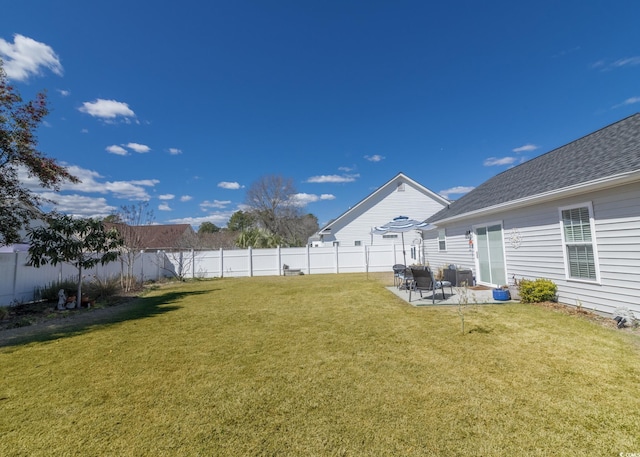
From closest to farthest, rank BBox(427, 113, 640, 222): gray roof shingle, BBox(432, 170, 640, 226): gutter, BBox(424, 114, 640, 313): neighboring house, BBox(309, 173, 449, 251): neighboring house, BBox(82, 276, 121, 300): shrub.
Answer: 1. BBox(432, 170, 640, 226): gutter
2. BBox(424, 114, 640, 313): neighboring house
3. BBox(427, 113, 640, 222): gray roof shingle
4. BBox(82, 276, 121, 300): shrub
5. BBox(309, 173, 449, 251): neighboring house

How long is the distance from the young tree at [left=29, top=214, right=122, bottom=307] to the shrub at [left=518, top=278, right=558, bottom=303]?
12.7m

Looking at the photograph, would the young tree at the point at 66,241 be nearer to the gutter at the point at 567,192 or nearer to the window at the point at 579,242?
the gutter at the point at 567,192

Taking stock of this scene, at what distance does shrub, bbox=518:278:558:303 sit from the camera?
22.6ft

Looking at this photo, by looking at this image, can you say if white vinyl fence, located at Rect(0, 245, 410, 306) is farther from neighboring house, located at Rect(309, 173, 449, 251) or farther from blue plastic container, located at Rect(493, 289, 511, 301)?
blue plastic container, located at Rect(493, 289, 511, 301)

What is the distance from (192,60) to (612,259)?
570 inches

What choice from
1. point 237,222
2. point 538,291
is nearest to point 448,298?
point 538,291

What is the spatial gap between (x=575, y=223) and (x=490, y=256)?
3351 millimetres

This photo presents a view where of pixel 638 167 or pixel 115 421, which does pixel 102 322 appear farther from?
pixel 638 167

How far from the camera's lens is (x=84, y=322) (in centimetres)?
682

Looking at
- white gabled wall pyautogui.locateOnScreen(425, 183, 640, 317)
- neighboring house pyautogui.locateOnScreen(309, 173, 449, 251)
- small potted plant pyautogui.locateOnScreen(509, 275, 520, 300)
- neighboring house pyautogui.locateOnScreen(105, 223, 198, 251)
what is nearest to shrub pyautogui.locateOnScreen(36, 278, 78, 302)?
small potted plant pyautogui.locateOnScreen(509, 275, 520, 300)

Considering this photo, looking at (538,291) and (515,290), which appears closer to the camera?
(538,291)

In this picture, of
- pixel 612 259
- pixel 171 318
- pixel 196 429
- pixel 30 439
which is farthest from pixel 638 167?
pixel 171 318

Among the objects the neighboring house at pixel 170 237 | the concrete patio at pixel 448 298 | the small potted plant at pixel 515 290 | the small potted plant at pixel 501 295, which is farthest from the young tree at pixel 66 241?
the neighboring house at pixel 170 237

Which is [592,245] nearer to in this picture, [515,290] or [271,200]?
[515,290]
